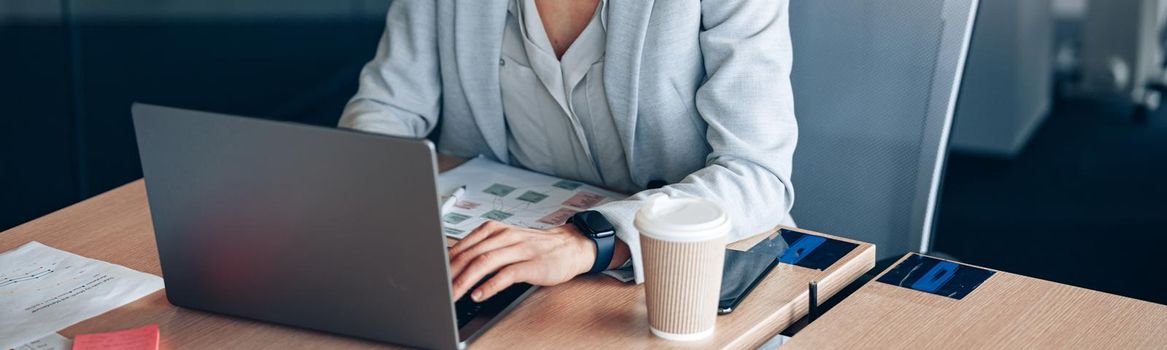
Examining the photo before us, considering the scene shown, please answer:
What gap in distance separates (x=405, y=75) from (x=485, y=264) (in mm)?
653

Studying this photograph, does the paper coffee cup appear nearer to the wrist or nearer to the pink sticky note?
the wrist

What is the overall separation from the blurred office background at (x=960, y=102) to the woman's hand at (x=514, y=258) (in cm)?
178

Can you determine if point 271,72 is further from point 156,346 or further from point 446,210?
point 156,346

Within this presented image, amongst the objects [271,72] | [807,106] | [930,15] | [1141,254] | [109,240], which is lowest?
[1141,254]

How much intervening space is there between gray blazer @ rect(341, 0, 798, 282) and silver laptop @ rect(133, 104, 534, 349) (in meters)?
0.29

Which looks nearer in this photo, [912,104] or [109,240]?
[109,240]

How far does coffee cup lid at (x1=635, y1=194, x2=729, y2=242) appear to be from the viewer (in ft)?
3.31

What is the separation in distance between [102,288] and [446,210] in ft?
1.37

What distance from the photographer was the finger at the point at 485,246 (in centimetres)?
115

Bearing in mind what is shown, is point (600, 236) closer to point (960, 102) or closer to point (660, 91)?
point (660, 91)

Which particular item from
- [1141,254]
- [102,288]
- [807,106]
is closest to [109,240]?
[102,288]

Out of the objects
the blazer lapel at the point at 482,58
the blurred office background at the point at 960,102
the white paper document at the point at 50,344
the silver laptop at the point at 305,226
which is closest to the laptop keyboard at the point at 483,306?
the silver laptop at the point at 305,226

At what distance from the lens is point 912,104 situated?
1.58 meters

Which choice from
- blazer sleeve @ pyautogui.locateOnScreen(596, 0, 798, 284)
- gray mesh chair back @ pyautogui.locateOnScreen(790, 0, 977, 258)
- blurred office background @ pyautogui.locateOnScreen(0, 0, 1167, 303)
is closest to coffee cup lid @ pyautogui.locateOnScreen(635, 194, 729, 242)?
blazer sleeve @ pyautogui.locateOnScreen(596, 0, 798, 284)
